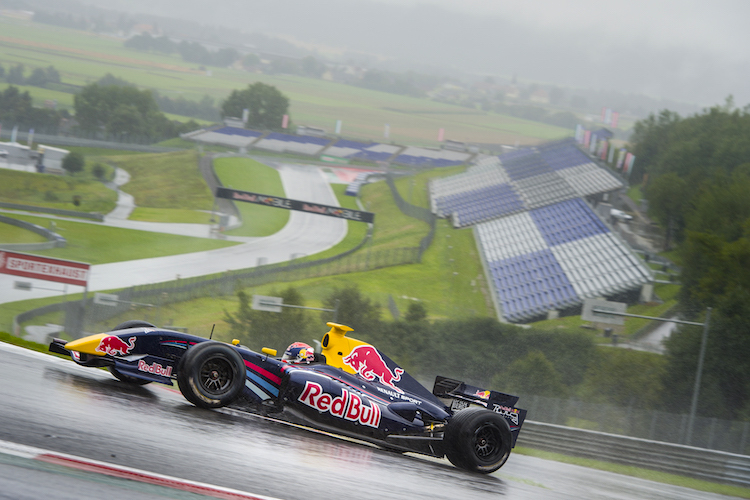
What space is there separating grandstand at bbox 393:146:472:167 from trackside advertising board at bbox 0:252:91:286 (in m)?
44.7

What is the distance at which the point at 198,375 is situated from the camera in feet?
20.6

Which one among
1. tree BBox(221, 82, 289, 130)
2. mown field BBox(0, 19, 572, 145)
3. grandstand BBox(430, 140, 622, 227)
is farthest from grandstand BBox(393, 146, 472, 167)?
tree BBox(221, 82, 289, 130)

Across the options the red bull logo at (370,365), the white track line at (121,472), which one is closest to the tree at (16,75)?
the red bull logo at (370,365)

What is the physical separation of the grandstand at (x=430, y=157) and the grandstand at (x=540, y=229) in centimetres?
347

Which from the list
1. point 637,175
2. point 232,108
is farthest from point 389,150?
point 637,175

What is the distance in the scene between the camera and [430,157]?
65.2 m

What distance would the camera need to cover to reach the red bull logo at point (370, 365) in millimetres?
8164

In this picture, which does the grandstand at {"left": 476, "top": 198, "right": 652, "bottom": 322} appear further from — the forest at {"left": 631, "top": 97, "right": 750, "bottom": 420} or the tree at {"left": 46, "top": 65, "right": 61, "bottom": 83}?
the tree at {"left": 46, "top": 65, "right": 61, "bottom": 83}

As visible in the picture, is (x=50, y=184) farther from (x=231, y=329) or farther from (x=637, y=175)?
(x=637, y=175)

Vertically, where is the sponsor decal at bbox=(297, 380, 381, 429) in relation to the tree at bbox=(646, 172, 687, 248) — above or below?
below

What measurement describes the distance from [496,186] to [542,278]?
19196 millimetres

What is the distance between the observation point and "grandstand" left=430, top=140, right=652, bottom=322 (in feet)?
99.7

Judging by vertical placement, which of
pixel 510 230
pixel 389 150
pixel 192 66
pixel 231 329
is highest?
pixel 192 66

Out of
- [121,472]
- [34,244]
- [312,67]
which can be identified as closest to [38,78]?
[34,244]
